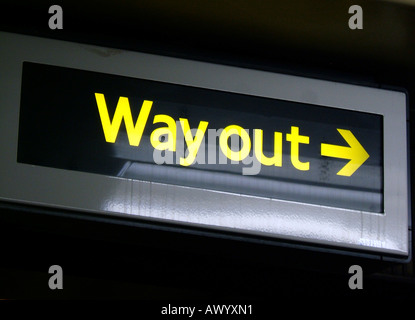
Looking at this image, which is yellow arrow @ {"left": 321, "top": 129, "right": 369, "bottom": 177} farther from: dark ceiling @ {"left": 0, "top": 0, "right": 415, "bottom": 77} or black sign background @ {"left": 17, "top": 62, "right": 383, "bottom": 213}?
dark ceiling @ {"left": 0, "top": 0, "right": 415, "bottom": 77}

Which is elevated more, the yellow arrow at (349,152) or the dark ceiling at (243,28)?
the dark ceiling at (243,28)

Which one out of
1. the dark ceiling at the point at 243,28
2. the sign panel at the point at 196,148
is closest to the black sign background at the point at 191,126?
the sign panel at the point at 196,148

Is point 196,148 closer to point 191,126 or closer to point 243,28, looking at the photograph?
point 191,126

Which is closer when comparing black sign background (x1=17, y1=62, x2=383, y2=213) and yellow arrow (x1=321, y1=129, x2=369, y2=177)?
black sign background (x1=17, y1=62, x2=383, y2=213)

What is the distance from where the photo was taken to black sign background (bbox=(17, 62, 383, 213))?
1.71 m

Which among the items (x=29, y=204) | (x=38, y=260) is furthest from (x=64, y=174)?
(x=38, y=260)

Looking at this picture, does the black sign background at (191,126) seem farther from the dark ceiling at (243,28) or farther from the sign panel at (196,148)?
the dark ceiling at (243,28)

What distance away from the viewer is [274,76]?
1855 millimetres

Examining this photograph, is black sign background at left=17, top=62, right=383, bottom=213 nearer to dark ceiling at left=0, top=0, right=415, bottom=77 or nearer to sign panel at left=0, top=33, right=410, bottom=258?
sign panel at left=0, top=33, right=410, bottom=258

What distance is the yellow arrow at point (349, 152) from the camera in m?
1.81

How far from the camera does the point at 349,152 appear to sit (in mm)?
1833

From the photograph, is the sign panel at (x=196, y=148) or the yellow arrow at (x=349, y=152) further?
the yellow arrow at (x=349, y=152)

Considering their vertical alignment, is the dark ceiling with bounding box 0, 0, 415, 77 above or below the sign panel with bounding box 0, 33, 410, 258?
above

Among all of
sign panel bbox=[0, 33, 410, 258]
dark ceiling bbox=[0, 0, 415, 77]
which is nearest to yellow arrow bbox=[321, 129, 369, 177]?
sign panel bbox=[0, 33, 410, 258]
